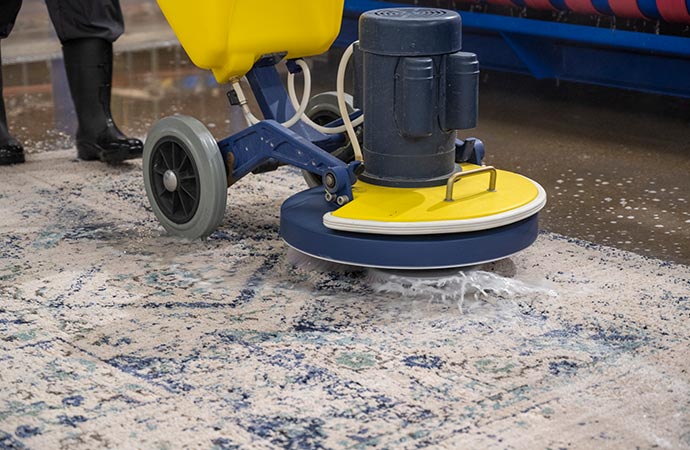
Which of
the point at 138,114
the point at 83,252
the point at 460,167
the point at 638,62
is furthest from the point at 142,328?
the point at 638,62

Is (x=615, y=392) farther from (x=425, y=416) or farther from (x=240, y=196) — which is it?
(x=240, y=196)

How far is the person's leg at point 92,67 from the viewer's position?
2934 millimetres

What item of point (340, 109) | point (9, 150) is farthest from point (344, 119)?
point (9, 150)

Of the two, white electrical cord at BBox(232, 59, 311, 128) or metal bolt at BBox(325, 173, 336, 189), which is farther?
white electrical cord at BBox(232, 59, 311, 128)

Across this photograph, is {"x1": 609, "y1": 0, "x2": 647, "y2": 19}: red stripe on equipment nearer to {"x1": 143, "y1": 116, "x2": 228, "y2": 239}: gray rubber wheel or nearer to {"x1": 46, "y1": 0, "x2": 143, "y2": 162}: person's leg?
{"x1": 46, "y1": 0, "x2": 143, "y2": 162}: person's leg

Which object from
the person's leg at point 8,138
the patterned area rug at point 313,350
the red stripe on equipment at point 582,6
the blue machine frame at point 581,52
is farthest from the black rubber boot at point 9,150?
the red stripe on equipment at point 582,6

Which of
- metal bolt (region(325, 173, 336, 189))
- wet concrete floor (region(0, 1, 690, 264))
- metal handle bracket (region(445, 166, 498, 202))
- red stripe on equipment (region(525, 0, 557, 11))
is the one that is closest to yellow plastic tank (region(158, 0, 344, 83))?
metal bolt (region(325, 173, 336, 189))

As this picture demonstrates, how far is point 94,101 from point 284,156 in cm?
105

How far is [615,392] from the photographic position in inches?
62.1

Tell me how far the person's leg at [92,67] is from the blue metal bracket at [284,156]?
31.2 inches

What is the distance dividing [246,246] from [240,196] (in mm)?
403

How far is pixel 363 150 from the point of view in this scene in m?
2.13

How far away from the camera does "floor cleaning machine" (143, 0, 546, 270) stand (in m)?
1.92

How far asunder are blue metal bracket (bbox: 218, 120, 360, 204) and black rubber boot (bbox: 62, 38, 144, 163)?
76 cm
